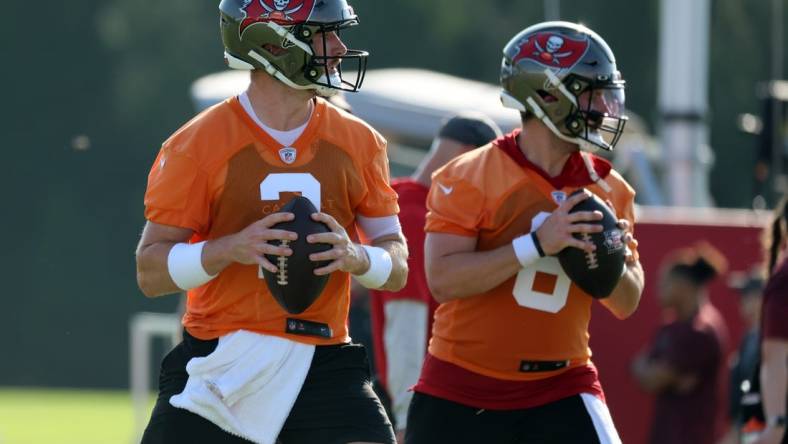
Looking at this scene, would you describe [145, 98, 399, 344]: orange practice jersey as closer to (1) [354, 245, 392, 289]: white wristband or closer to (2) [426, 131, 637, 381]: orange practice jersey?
(1) [354, 245, 392, 289]: white wristband

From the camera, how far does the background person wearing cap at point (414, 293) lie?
6.44m

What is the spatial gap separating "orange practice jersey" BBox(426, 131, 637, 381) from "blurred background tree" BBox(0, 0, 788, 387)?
5926mm

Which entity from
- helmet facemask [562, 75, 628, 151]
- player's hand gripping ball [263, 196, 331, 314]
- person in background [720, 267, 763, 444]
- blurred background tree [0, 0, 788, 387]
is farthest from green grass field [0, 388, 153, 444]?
player's hand gripping ball [263, 196, 331, 314]

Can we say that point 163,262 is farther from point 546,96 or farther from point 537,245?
point 546,96

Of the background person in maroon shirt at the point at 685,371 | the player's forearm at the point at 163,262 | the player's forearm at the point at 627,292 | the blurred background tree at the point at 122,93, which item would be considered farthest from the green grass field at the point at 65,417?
the player's forearm at the point at 163,262

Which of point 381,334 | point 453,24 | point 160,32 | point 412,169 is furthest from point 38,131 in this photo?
point 453,24

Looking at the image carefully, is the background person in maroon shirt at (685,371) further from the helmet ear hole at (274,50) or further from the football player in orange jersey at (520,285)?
the helmet ear hole at (274,50)

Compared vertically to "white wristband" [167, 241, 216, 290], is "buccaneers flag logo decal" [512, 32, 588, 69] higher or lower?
higher

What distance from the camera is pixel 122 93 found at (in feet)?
69.1

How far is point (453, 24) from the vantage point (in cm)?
2266

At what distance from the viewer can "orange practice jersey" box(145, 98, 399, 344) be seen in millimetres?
4684

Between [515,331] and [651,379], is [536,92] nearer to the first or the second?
[515,331]

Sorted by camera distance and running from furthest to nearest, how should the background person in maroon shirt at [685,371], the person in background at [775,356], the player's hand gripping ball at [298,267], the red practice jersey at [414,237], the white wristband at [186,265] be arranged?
1. the background person in maroon shirt at [685,371]
2. the red practice jersey at [414,237]
3. the person in background at [775,356]
4. the white wristband at [186,265]
5. the player's hand gripping ball at [298,267]

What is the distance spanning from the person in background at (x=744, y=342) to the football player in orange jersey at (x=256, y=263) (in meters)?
4.12
